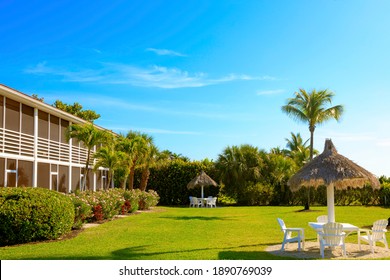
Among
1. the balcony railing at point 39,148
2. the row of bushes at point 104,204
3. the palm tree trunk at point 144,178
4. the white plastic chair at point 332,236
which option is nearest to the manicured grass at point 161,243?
the row of bushes at point 104,204

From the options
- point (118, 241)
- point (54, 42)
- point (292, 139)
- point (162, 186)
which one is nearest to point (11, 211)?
point (118, 241)

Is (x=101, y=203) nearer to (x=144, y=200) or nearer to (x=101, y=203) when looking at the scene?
(x=101, y=203)

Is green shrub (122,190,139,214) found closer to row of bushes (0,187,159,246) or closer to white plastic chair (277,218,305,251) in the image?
row of bushes (0,187,159,246)

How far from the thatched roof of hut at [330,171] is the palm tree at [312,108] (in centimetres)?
1495

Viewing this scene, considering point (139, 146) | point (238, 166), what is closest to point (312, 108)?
point (238, 166)

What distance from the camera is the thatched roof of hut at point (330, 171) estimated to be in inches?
469

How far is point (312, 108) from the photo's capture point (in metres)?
27.6

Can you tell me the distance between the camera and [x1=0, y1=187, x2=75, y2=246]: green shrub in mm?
11789

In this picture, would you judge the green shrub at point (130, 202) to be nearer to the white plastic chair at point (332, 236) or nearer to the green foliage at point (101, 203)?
the green foliage at point (101, 203)

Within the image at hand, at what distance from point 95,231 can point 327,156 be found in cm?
808

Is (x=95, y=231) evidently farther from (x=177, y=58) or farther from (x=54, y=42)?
(x=54, y=42)

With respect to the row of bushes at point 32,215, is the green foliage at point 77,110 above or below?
above

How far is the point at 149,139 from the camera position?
3108 cm

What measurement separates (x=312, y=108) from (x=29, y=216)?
20338 mm
